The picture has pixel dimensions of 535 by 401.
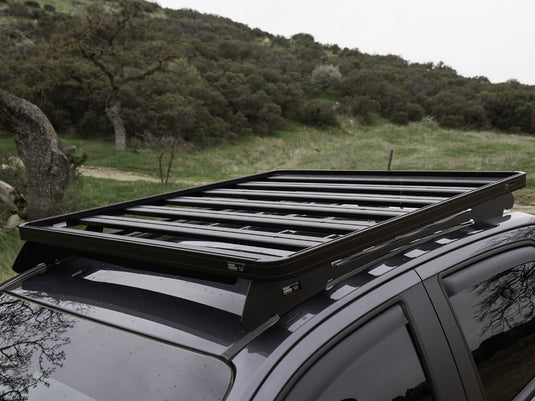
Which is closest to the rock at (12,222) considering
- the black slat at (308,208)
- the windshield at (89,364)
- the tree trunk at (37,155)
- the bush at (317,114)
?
the tree trunk at (37,155)

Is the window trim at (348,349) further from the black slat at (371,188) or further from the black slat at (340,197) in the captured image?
the black slat at (371,188)

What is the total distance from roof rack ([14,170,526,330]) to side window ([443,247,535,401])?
225mm

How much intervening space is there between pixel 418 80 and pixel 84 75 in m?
27.8

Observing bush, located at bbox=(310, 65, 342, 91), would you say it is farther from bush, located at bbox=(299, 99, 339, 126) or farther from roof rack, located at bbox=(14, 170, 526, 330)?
roof rack, located at bbox=(14, 170, 526, 330)

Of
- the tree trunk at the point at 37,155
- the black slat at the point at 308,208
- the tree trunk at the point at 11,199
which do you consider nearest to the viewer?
Answer: the black slat at the point at 308,208

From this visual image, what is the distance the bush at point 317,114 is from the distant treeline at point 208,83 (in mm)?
73

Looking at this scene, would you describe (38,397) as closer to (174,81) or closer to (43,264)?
(43,264)

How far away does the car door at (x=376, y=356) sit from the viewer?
3.90 feet

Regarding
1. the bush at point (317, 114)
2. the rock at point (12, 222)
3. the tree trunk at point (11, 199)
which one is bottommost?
the rock at point (12, 222)

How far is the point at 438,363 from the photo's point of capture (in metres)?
1.46

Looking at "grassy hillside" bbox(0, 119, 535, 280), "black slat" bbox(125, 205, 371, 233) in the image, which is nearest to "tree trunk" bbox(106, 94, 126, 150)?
"grassy hillside" bbox(0, 119, 535, 280)

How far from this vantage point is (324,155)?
27.2 metres

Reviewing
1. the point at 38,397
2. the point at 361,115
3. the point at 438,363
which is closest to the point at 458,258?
the point at 438,363

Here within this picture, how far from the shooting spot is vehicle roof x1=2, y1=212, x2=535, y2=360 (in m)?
1.29
